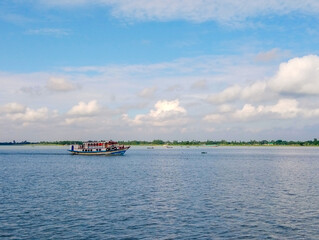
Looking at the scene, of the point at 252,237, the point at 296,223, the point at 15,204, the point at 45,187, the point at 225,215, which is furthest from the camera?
the point at 45,187

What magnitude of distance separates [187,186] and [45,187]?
109 feet

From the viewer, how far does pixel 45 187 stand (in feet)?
258

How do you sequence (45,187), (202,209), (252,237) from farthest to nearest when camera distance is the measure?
(45,187) → (202,209) → (252,237)

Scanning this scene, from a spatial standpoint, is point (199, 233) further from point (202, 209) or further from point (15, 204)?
point (15, 204)

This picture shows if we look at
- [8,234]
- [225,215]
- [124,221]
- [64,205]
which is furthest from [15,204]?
[225,215]

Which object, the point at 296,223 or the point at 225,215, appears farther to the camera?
the point at 225,215

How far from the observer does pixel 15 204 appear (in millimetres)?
57406

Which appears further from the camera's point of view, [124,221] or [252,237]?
[124,221]

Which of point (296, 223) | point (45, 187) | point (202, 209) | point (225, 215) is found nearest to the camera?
point (296, 223)

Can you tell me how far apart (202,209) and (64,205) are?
23.1 meters

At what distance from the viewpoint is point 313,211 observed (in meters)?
52.2

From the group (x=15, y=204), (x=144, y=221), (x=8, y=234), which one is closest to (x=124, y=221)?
(x=144, y=221)

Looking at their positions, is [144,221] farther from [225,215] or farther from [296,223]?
[296,223]

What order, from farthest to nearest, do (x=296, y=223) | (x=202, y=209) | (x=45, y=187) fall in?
(x=45, y=187) < (x=202, y=209) < (x=296, y=223)
